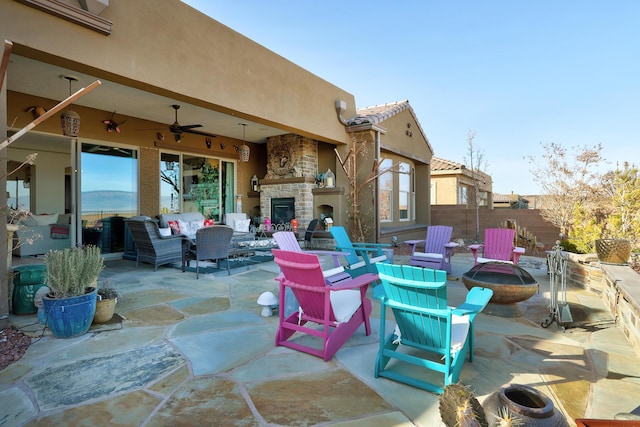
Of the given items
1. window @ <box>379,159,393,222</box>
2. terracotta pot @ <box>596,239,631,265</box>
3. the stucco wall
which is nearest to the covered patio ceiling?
the stucco wall

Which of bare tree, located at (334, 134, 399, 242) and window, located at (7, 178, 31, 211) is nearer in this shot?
bare tree, located at (334, 134, 399, 242)

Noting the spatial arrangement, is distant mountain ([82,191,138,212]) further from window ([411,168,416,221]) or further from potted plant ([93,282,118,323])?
window ([411,168,416,221])

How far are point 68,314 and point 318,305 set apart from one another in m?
2.21

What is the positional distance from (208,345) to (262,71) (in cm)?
508

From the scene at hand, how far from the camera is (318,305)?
8.96 feet

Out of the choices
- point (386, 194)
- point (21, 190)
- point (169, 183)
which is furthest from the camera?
point (21, 190)

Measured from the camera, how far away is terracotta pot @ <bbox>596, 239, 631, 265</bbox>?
417cm

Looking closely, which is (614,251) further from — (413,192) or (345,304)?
(413,192)

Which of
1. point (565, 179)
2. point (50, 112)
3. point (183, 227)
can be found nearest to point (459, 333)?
point (50, 112)

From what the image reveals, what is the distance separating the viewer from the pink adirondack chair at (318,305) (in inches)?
102

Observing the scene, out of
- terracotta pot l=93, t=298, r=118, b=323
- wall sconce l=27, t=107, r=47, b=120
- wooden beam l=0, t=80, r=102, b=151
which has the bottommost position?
terracotta pot l=93, t=298, r=118, b=323

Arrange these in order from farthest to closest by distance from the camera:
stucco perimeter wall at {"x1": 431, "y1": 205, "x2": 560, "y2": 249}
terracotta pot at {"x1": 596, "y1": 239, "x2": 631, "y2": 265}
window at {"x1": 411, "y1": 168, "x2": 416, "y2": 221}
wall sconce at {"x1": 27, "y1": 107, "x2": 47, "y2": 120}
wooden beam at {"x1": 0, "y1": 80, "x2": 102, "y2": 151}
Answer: window at {"x1": 411, "y1": 168, "x2": 416, "y2": 221} < stucco perimeter wall at {"x1": 431, "y1": 205, "x2": 560, "y2": 249} < wall sconce at {"x1": 27, "y1": 107, "x2": 47, "y2": 120} < terracotta pot at {"x1": 596, "y1": 239, "x2": 631, "y2": 265} < wooden beam at {"x1": 0, "y1": 80, "x2": 102, "y2": 151}

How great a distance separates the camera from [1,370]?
241cm

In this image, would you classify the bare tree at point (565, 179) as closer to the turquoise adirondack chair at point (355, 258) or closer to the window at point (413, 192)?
the window at point (413, 192)
